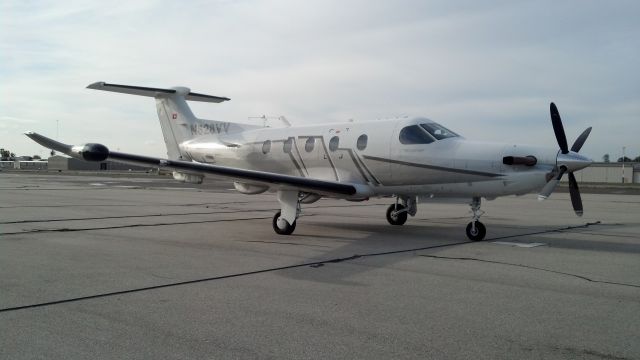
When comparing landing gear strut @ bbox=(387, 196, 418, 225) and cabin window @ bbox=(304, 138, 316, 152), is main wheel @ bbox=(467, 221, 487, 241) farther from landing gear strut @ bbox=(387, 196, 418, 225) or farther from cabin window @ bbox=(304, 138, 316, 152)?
cabin window @ bbox=(304, 138, 316, 152)

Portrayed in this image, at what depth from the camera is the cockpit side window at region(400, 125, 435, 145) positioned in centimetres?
1223

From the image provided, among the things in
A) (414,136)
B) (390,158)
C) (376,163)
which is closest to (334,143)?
(376,163)

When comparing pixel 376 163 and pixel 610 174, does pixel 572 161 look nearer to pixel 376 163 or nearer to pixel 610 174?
pixel 376 163

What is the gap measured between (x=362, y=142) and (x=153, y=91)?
26.7 ft

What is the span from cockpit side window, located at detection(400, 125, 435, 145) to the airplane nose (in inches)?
112

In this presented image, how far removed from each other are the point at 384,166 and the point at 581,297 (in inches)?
264

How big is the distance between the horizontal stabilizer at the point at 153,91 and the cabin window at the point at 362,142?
7.53 metres

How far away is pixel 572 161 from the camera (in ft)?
33.7

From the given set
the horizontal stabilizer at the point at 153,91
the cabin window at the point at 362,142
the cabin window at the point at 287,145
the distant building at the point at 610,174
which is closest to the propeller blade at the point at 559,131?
the cabin window at the point at 362,142

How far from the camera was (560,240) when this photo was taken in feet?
39.4

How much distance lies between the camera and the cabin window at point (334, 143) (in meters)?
13.7

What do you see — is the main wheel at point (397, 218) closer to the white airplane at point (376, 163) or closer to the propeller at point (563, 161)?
the white airplane at point (376, 163)

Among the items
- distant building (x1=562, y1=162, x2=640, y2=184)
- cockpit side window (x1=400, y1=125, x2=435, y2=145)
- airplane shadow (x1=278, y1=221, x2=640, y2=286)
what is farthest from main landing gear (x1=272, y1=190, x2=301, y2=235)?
Result: distant building (x1=562, y1=162, x2=640, y2=184)

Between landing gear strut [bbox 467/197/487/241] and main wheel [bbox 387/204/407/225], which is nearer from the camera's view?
landing gear strut [bbox 467/197/487/241]
